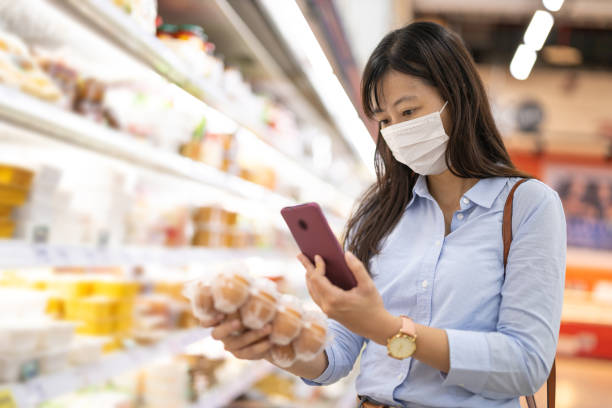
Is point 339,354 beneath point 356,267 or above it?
beneath

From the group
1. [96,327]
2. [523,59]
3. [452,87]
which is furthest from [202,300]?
[523,59]

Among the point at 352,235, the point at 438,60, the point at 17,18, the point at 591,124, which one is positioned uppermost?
the point at 591,124

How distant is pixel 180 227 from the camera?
2.68 metres

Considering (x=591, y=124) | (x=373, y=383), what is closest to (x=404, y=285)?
(x=373, y=383)

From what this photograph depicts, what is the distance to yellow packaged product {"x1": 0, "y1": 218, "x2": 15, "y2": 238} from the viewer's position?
1.62m

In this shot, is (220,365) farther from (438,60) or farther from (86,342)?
(438,60)

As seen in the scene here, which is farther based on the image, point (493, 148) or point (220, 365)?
point (220, 365)

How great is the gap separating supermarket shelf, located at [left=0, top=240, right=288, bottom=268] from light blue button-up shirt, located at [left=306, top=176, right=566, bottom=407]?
0.78 metres

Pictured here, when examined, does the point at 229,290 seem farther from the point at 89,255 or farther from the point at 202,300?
Result: the point at 89,255

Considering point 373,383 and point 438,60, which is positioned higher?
point 438,60

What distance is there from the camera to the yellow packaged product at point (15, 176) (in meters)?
1.66

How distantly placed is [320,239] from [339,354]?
0.45 meters

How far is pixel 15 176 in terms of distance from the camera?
171cm

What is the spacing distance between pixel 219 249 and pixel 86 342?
105 cm
